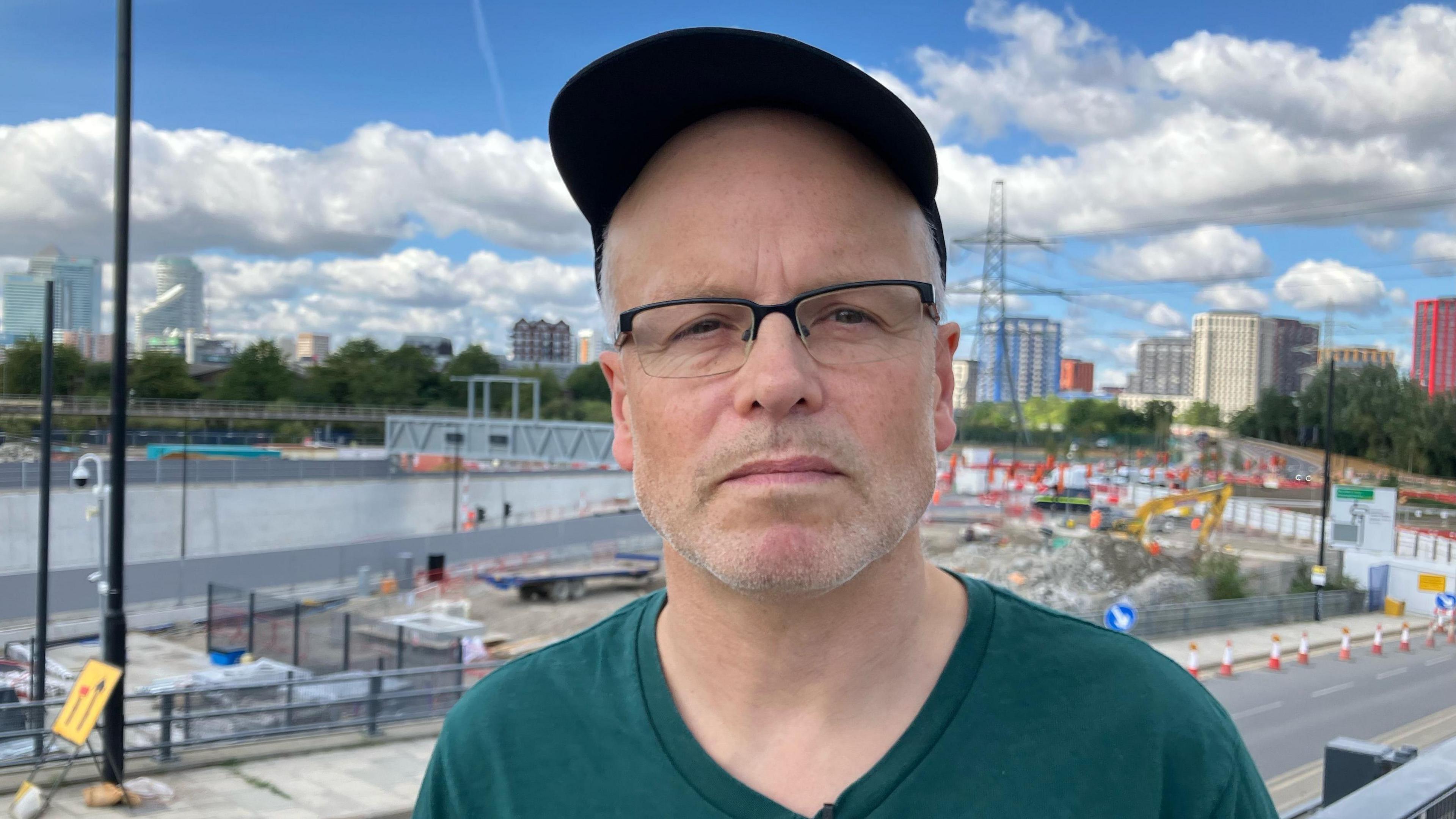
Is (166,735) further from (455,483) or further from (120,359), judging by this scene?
(455,483)

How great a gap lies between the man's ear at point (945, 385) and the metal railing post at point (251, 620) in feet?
74.7

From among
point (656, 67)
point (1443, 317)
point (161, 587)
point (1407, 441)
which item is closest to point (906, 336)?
point (656, 67)

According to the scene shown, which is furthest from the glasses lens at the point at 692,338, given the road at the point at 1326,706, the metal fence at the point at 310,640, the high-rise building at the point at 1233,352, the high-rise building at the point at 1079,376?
the high-rise building at the point at 1079,376

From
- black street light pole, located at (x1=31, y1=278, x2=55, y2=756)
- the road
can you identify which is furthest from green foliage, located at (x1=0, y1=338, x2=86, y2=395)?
the road

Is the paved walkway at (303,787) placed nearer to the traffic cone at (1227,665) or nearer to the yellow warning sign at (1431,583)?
the traffic cone at (1227,665)

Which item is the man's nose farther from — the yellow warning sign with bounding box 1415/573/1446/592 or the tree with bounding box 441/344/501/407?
the tree with bounding box 441/344/501/407

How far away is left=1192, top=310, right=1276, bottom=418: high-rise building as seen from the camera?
164m

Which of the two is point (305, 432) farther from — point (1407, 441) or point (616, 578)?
point (1407, 441)

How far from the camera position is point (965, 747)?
5.09ft

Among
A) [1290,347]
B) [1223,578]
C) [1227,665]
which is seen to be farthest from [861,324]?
[1290,347]

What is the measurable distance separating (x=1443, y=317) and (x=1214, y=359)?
5611cm

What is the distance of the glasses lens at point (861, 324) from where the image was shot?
1.54 metres

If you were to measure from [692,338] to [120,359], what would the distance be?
11.4m

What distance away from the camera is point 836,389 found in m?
1.50
